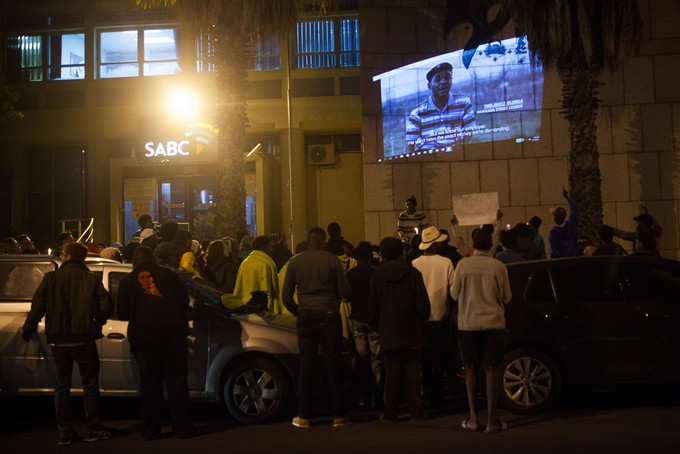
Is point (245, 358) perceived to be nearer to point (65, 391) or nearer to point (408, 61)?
point (65, 391)

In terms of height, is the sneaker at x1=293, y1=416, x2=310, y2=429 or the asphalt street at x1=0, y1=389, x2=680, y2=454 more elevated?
the sneaker at x1=293, y1=416, x2=310, y2=429

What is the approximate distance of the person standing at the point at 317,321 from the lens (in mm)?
8617

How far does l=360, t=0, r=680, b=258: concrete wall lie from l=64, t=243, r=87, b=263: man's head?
10927 mm

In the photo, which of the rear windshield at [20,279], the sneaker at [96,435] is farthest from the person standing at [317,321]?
the rear windshield at [20,279]

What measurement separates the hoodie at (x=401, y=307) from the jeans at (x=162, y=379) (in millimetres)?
A: 1995

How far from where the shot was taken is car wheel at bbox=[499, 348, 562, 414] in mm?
9016

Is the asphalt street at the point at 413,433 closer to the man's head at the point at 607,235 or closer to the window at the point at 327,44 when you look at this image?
the man's head at the point at 607,235

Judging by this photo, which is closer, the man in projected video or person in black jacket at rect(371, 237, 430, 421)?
person in black jacket at rect(371, 237, 430, 421)

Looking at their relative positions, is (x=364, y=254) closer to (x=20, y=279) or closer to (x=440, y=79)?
(x=20, y=279)

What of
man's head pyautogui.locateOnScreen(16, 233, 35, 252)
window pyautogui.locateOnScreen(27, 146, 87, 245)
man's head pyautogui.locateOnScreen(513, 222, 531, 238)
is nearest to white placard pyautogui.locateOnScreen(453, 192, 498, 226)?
man's head pyautogui.locateOnScreen(513, 222, 531, 238)

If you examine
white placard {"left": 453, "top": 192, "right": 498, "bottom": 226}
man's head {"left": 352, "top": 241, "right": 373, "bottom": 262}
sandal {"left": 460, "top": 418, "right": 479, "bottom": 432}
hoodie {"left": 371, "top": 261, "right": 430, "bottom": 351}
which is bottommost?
sandal {"left": 460, "top": 418, "right": 479, "bottom": 432}

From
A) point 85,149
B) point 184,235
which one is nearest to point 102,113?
point 85,149

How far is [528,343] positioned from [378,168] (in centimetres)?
1022

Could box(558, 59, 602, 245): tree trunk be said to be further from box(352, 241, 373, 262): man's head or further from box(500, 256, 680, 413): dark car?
box(352, 241, 373, 262): man's head
